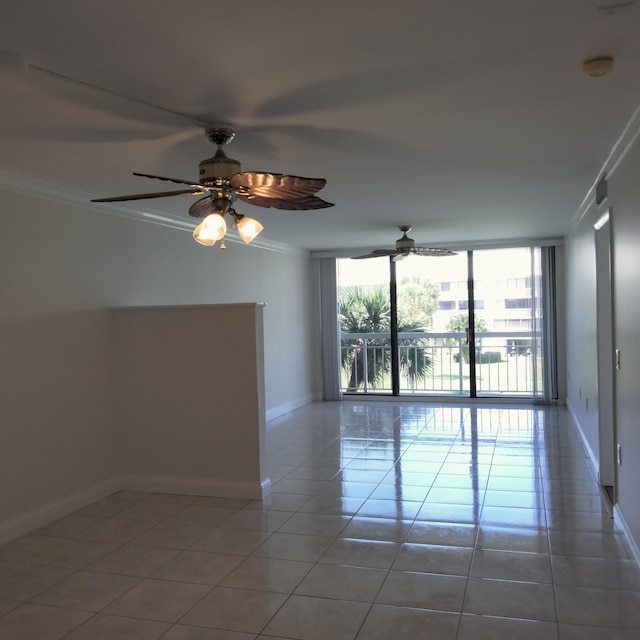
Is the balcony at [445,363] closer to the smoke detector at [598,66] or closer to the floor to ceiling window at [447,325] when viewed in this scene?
the floor to ceiling window at [447,325]

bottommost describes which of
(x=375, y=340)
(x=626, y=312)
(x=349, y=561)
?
(x=349, y=561)

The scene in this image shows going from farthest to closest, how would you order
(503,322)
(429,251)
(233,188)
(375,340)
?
1. (375,340)
2. (503,322)
3. (429,251)
4. (233,188)

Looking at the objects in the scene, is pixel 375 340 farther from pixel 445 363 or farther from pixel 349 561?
pixel 349 561

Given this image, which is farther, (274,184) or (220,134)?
(220,134)

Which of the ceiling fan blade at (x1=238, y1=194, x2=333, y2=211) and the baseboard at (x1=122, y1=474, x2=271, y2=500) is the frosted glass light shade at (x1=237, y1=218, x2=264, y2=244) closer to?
the ceiling fan blade at (x1=238, y1=194, x2=333, y2=211)

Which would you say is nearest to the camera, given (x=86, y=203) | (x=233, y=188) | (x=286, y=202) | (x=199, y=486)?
(x=233, y=188)

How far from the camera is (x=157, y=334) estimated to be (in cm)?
453

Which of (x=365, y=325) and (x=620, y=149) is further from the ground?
(x=620, y=149)

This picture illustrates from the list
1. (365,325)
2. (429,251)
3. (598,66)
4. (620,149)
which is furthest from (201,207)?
(365,325)

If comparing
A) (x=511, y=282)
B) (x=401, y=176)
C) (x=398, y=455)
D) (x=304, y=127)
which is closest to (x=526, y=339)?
(x=511, y=282)

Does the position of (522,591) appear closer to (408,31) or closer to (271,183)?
(271,183)

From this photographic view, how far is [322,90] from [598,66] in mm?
1051

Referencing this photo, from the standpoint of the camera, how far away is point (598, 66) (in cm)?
219

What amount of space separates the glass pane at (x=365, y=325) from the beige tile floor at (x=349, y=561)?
3.70 meters
